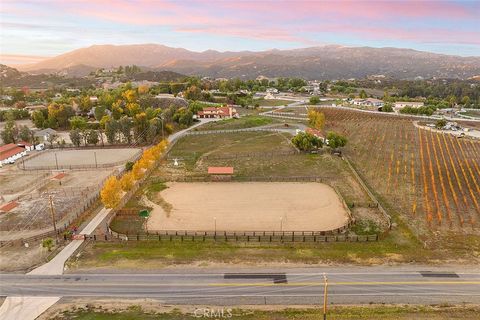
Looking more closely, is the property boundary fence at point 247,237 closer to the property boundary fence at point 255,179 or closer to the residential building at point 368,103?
the property boundary fence at point 255,179

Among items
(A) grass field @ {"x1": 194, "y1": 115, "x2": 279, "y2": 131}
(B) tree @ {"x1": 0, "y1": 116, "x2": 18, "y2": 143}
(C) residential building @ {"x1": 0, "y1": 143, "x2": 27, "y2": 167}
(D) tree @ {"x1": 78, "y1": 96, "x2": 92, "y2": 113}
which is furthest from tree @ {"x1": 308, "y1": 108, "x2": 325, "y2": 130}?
(D) tree @ {"x1": 78, "y1": 96, "x2": 92, "y2": 113}

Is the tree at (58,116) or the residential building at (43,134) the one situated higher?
the tree at (58,116)

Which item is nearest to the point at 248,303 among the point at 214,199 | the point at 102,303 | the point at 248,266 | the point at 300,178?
the point at 248,266

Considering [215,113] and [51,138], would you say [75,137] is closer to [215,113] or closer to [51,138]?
[51,138]

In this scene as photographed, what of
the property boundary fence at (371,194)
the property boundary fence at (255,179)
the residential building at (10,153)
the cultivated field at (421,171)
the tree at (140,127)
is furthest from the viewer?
the tree at (140,127)

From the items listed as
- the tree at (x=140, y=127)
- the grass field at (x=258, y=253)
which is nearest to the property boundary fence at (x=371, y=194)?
the grass field at (x=258, y=253)

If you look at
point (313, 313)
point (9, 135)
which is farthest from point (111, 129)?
point (313, 313)
